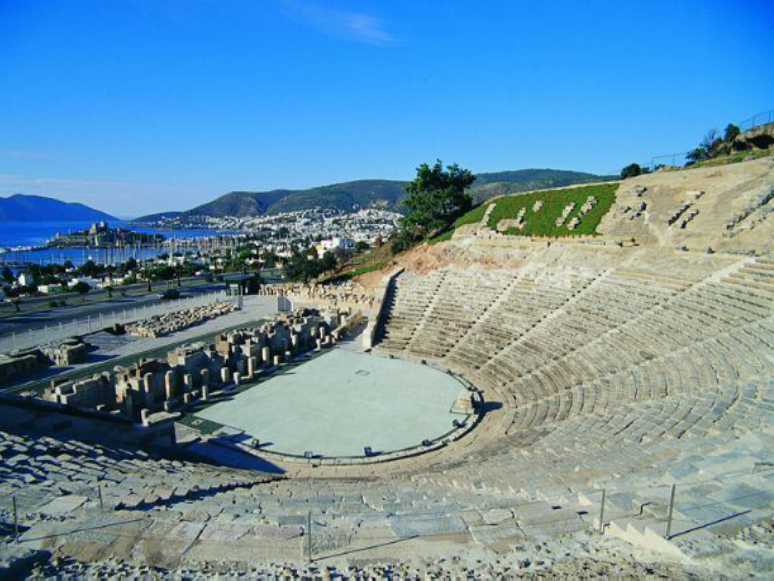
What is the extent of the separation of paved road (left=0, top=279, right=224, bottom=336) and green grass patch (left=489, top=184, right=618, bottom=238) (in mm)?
32984

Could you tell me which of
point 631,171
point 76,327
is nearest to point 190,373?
point 76,327

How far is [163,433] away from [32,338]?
19.5m

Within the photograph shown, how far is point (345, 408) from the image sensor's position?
18.4 metres

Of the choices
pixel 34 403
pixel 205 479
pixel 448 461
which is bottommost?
pixel 448 461

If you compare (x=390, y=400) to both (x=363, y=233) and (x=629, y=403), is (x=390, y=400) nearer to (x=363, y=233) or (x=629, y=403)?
(x=629, y=403)

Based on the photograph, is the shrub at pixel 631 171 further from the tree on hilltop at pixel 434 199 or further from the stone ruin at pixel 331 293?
the stone ruin at pixel 331 293

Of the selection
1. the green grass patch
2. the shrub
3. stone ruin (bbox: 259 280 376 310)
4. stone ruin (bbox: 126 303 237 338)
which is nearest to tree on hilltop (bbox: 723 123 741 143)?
the shrub

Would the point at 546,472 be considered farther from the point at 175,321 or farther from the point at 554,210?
the point at 175,321

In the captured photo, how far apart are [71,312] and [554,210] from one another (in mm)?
40219

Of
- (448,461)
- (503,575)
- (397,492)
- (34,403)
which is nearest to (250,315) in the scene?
(34,403)

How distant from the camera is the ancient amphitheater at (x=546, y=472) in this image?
247 inches

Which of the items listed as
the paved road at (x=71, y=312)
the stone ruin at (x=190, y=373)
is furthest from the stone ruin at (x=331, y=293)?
the paved road at (x=71, y=312)

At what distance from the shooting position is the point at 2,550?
21.0 ft

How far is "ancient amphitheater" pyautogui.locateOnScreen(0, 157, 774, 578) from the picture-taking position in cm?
628
